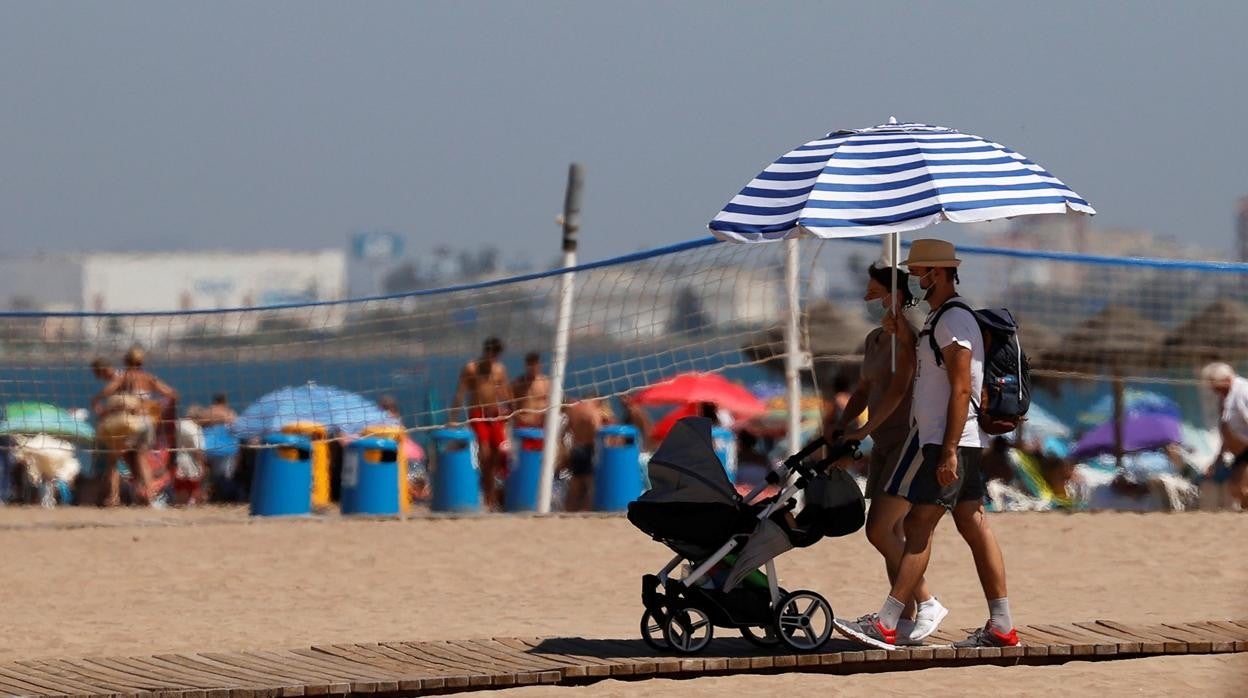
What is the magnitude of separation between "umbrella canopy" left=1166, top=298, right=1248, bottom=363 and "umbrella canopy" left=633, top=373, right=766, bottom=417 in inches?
186

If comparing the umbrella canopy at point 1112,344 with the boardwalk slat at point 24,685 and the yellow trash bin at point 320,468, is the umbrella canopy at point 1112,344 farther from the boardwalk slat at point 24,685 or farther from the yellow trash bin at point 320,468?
the boardwalk slat at point 24,685

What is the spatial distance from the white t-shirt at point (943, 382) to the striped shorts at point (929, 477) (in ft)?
0.13

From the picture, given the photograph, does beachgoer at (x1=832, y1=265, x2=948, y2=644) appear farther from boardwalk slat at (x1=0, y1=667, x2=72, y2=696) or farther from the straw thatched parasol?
the straw thatched parasol

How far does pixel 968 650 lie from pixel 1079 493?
37.7ft

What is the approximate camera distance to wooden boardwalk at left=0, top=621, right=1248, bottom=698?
6.36 m

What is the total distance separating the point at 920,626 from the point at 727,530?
79cm

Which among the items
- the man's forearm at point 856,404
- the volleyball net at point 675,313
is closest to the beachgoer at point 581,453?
the volleyball net at point 675,313

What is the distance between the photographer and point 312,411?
17.5 m

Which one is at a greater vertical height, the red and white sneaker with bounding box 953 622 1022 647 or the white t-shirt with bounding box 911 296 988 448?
the white t-shirt with bounding box 911 296 988 448

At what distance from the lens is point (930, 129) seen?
718 centimetres

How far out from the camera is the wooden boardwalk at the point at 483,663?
20.9 feet

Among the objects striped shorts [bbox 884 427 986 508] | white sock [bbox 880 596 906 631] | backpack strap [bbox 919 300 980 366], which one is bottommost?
white sock [bbox 880 596 906 631]

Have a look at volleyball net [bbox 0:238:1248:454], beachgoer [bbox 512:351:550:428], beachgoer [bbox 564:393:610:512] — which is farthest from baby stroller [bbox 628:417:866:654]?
beachgoer [bbox 564:393:610:512]

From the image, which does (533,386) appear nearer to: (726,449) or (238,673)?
(726,449)
